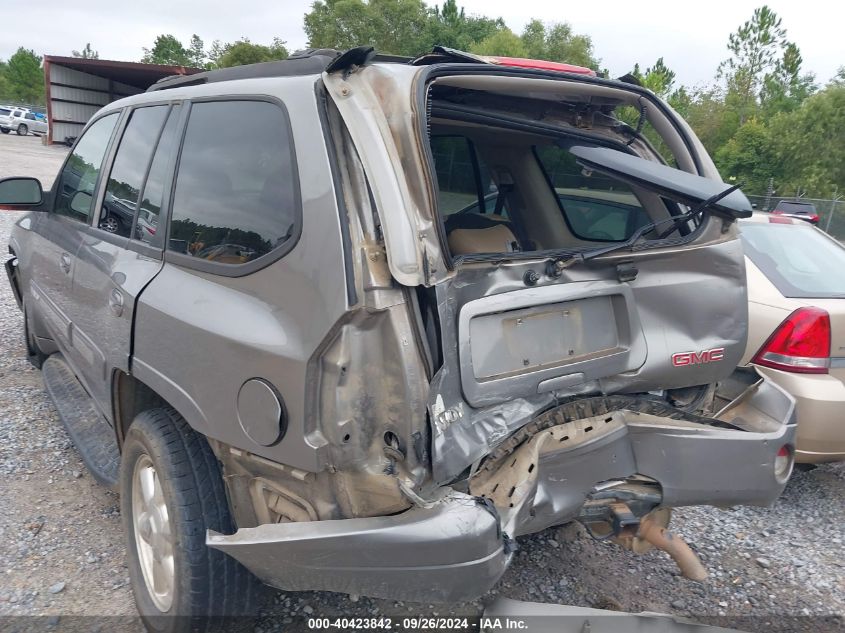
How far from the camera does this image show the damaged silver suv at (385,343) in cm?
182

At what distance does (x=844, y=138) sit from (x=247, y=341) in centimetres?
3214

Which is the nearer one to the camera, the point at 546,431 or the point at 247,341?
the point at 247,341

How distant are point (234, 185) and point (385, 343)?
2.87 ft

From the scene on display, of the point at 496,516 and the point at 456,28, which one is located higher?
the point at 456,28

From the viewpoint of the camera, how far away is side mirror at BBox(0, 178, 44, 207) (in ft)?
11.7

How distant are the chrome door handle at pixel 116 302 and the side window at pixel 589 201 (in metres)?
2.11

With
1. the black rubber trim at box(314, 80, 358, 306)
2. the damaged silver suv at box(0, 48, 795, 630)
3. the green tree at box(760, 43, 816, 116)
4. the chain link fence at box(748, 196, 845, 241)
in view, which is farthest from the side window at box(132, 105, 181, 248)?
the green tree at box(760, 43, 816, 116)

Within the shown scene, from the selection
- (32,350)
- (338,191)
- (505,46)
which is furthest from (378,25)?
(338,191)

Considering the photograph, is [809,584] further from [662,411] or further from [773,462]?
[662,411]

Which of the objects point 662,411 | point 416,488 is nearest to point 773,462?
point 662,411

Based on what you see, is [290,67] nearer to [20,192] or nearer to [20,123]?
[20,192]

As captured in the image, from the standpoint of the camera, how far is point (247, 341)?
1.96m

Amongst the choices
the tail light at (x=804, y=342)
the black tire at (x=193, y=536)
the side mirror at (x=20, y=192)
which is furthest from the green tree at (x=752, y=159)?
the black tire at (x=193, y=536)

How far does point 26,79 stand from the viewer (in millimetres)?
56812
